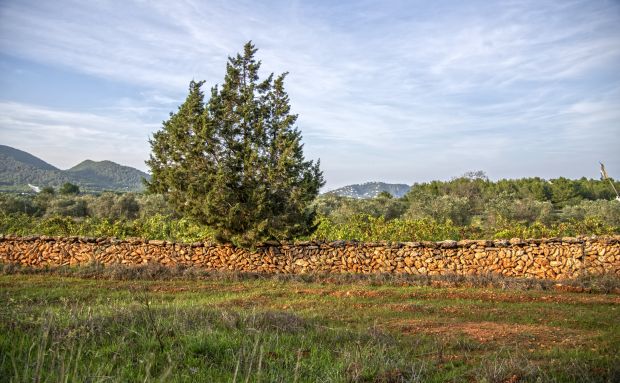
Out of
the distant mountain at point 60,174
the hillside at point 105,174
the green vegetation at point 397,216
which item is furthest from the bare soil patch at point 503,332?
the hillside at point 105,174

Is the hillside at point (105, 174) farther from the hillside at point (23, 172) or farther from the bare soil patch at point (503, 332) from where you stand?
the bare soil patch at point (503, 332)

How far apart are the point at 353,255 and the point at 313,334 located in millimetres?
9726

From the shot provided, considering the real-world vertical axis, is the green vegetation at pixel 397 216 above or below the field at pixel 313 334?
above

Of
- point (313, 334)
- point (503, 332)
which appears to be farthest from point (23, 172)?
point (503, 332)

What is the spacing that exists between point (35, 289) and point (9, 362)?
9.48 meters

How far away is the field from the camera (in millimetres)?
4257

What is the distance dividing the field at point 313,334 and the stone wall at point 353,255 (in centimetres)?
191

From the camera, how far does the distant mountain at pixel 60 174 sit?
89.9m

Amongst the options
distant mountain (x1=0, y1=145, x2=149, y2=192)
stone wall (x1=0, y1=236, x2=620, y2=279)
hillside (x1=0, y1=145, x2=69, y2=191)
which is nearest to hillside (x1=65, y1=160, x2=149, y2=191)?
distant mountain (x1=0, y1=145, x2=149, y2=192)

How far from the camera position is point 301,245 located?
16281 millimetres

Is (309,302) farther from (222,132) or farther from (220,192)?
(222,132)

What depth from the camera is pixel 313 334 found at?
643 centimetres

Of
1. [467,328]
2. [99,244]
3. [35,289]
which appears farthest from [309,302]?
[99,244]

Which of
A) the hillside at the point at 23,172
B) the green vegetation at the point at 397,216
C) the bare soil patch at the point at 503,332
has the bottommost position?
the bare soil patch at the point at 503,332
